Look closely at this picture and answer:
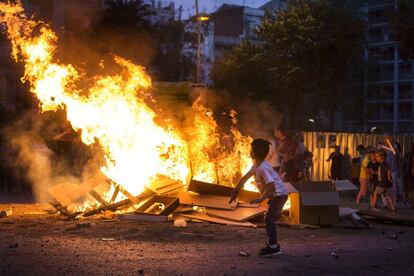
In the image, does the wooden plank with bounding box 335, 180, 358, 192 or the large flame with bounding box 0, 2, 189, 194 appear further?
the large flame with bounding box 0, 2, 189, 194

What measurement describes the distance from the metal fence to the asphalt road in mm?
8085

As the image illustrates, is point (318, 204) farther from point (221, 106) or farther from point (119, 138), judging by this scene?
point (221, 106)

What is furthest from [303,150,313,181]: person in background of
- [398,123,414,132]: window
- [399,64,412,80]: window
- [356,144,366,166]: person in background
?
[399,64,412,80]: window

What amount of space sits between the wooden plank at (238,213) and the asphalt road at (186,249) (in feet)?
1.10

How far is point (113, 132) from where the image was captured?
43.6ft

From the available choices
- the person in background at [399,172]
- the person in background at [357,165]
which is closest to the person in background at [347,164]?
the person in background at [357,165]

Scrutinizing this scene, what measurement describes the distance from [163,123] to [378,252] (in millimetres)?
6476

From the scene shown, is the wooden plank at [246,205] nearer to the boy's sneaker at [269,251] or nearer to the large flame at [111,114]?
the large flame at [111,114]

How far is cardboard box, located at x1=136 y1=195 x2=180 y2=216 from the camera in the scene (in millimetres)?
12023

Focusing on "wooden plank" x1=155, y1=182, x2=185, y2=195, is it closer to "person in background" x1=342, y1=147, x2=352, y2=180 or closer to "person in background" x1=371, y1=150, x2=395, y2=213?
"person in background" x1=371, y1=150, x2=395, y2=213

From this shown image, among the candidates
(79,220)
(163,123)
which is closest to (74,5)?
(163,123)

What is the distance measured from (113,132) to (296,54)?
20333mm

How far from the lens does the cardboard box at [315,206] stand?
458 inches

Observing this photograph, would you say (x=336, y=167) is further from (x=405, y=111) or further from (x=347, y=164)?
(x=405, y=111)
